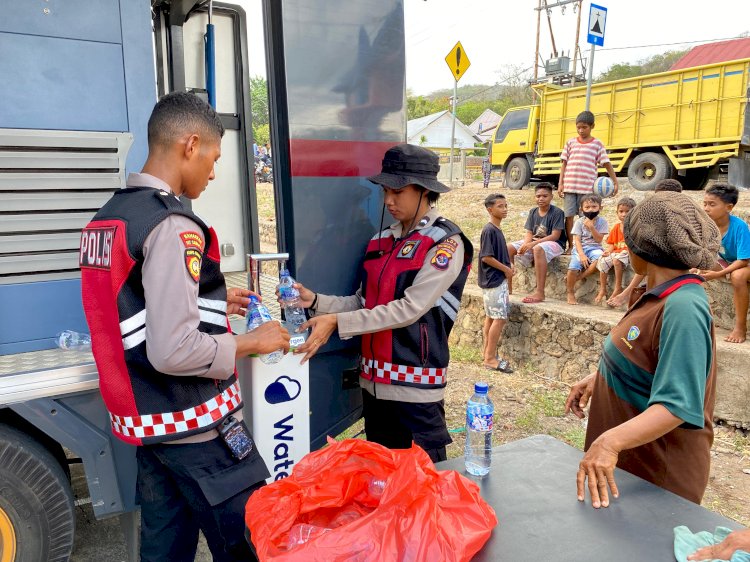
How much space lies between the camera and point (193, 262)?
→ 63.8 inches

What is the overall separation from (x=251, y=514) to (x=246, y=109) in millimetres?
2920

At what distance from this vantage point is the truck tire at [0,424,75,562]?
2037 millimetres

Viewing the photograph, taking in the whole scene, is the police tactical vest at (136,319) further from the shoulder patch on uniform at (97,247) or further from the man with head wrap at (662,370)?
the man with head wrap at (662,370)

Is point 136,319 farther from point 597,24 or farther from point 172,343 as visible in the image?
point 597,24

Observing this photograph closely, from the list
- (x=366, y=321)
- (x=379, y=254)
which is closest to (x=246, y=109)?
(x=379, y=254)

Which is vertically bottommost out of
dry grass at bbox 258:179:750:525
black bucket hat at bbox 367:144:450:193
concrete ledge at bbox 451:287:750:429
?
dry grass at bbox 258:179:750:525

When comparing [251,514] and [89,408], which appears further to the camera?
[89,408]

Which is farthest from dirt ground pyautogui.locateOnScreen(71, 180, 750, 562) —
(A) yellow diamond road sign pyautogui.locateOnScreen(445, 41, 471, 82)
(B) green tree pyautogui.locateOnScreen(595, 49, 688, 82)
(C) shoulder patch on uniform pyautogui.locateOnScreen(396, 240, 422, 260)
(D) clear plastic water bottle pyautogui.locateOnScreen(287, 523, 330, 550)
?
(B) green tree pyautogui.locateOnScreen(595, 49, 688, 82)

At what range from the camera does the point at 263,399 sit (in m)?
2.30

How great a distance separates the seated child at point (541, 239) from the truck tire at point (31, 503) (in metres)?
5.36

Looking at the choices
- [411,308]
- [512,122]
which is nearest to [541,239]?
[411,308]

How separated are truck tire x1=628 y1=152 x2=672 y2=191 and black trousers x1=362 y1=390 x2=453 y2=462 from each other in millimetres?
10343

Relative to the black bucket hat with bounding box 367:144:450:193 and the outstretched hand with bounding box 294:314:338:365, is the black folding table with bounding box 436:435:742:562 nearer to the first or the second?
the outstretched hand with bounding box 294:314:338:365

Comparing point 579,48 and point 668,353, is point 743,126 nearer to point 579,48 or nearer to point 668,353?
point 668,353
